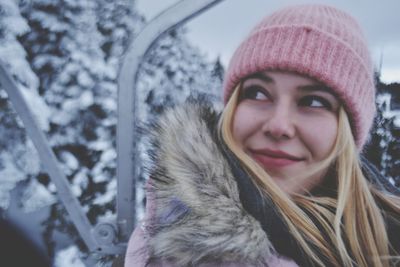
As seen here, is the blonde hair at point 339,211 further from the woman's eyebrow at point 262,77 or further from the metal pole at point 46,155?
the metal pole at point 46,155

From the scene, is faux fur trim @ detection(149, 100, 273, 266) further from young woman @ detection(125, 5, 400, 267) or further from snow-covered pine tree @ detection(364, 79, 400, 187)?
snow-covered pine tree @ detection(364, 79, 400, 187)

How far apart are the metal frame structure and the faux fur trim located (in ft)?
0.86

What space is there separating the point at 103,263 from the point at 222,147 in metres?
0.93

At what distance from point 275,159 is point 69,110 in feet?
8.23

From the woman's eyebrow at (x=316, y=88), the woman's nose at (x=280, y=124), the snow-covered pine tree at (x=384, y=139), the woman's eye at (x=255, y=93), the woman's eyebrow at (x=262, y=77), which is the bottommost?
the snow-covered pine tree at (x=384, y=139)

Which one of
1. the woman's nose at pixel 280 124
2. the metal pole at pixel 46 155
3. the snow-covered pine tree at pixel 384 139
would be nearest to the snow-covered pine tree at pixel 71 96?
the metal pole at pixel 46 155

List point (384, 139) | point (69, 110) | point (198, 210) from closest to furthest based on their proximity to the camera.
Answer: point (198, 210) → point (69, 110) → point (384, 139)

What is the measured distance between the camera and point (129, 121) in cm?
132

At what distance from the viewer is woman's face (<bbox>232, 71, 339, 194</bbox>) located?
1.06 meters

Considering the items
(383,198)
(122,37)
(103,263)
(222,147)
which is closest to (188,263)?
(222,147)

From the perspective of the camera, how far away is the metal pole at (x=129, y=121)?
1289 mm

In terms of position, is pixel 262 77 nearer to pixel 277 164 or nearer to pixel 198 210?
pixel 277 164

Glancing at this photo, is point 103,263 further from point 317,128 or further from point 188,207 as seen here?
point 317,128

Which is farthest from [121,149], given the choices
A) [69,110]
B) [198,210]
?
[69,110]
